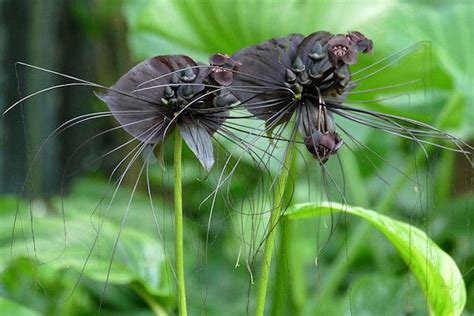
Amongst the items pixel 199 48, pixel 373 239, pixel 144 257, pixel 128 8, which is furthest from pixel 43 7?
pixel 144 257

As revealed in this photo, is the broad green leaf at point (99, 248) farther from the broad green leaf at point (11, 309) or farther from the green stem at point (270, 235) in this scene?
the green stem at point (270, 235)

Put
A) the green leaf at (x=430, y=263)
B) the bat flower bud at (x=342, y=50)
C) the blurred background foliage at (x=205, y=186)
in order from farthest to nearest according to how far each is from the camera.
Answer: the blurred background foliage at (x=205, y=186) < the green leaf at (x=430, y=263) < the bat flower bud at (x=342, y=50)

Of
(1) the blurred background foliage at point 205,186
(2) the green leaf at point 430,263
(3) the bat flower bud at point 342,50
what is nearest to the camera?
(3) the bat flower bud at point 342,50

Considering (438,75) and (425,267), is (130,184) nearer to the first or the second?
(438,75)

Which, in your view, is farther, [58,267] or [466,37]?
[466,37]

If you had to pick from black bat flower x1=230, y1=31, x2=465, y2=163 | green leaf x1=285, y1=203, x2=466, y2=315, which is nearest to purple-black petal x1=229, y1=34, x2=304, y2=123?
black bat flower x1=230, y1=31, x2=465, y2=163

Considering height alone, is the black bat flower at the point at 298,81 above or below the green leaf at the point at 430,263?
above

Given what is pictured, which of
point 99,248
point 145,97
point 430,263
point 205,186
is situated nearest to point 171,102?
→ point 145,97

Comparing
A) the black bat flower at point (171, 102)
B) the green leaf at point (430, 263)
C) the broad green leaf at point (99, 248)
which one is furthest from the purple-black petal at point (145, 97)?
the broad green leaf at point (99, 248)
